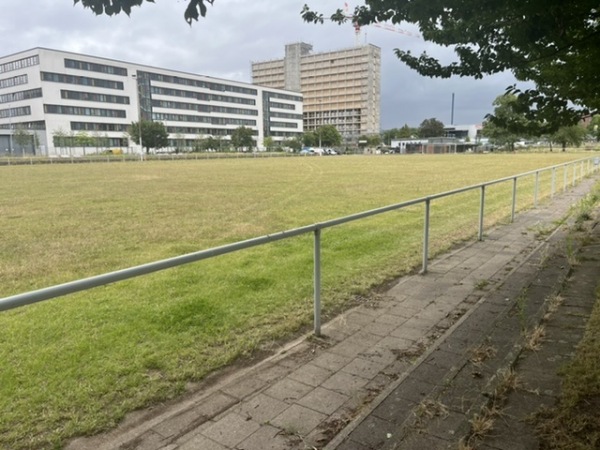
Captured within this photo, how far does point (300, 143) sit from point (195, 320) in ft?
415

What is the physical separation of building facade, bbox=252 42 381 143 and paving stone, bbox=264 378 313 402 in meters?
145

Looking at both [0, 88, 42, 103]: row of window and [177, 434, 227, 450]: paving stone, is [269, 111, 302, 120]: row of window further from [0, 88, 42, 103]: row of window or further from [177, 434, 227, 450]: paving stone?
[177, 434, 227, 450]: paving stone

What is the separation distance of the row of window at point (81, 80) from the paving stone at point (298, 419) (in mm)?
92842

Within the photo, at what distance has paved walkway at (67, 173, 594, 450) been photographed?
2898 millimetres

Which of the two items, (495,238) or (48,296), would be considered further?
(495,238)

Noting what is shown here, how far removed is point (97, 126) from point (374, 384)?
321 feet

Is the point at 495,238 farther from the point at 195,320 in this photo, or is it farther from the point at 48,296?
the point at 48,296

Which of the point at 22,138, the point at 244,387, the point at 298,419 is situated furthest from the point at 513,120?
the point at 22,138

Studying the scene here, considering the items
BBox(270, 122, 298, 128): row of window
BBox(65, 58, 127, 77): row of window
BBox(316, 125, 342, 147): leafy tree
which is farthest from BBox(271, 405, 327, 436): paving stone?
BBox(270, 122, 298, 128): row of window

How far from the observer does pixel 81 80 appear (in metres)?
87.7

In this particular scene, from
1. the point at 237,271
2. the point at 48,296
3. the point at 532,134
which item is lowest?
the point at 237,271

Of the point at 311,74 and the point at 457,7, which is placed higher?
the point at 311,74

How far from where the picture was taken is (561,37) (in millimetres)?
4863

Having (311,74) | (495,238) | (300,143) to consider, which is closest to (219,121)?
(300,143)
